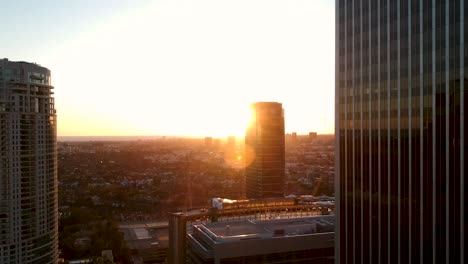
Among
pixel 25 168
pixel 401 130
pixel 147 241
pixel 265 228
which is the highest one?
pixel 401 130

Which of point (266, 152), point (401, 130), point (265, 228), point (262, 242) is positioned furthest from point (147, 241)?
point (401, 130)

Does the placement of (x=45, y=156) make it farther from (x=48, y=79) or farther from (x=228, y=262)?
(x=228, y=262)

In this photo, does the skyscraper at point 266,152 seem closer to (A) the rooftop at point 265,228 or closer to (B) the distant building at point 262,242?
(A) the rooftop at point 265,228

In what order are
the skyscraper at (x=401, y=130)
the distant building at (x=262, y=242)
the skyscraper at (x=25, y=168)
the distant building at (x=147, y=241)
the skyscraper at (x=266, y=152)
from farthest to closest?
the skyscraper at (x=266, y=152), the distant building at (x=147, y=241), the distant building at (x=262, y=242), the skyscraper at (x=25, y=168), the skyscraper at (x=401, y=130)

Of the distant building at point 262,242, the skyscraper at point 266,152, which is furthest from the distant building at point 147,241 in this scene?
the skyscraper at point 266,152

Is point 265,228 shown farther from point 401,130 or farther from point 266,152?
point 266,152

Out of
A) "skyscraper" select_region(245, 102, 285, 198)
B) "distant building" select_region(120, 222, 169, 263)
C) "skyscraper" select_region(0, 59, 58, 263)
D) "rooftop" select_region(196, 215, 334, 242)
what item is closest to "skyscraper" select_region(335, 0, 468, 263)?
"rooftop" select_region(196, 215, 334, 242)
